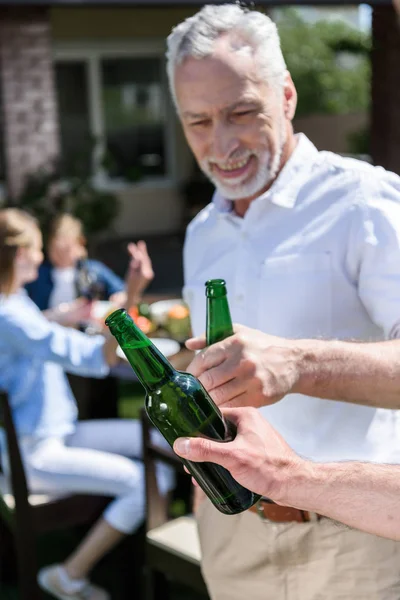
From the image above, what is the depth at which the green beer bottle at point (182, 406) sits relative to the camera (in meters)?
1.20

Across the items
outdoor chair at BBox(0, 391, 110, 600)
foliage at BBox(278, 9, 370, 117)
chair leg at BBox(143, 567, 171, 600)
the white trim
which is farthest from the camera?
foliage at BBox(278, 9, 370, 117)

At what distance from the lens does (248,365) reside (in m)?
1.29

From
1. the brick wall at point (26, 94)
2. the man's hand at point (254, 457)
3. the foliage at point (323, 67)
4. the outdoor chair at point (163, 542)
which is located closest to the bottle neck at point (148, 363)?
the man's hand at point (254, 457)

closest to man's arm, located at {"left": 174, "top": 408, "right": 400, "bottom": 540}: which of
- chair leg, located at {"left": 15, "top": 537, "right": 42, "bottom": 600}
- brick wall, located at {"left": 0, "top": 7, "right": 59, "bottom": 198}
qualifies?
chair leg, located at {"left": 15, "top": 537, "right": 42, "bottom": 600}

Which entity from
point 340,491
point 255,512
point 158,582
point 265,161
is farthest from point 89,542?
point 340,491

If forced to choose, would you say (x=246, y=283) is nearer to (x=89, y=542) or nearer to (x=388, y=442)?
(x=388, y=442)

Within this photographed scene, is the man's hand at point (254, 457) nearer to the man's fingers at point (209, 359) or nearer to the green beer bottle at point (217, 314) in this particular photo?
the man's fingers at point (209, 359)

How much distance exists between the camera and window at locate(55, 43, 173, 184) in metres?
11.6

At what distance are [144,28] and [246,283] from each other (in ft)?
35.1

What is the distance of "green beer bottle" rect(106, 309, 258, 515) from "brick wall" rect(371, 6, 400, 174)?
302 inches

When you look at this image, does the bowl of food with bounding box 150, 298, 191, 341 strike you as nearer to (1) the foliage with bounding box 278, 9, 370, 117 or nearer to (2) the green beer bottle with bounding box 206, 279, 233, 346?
(2) the green beer bottle with bounding box 206, 279, 233, 346

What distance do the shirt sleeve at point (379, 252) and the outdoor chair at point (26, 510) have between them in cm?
150

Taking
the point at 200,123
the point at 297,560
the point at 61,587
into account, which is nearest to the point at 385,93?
the point at 61,587

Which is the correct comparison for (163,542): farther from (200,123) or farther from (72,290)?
(72,290)
